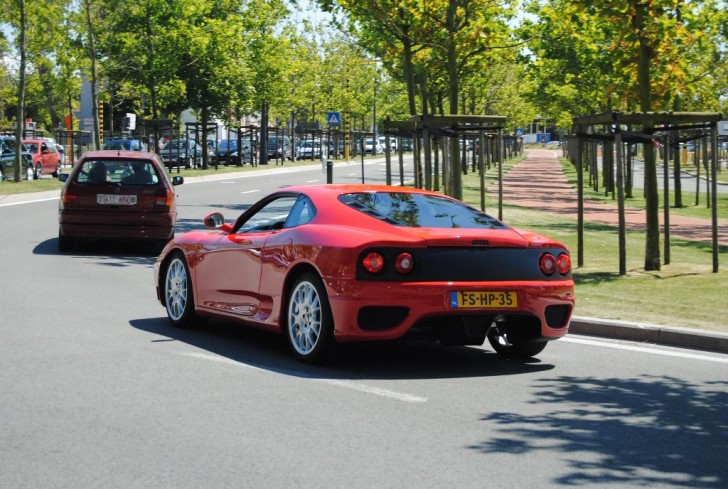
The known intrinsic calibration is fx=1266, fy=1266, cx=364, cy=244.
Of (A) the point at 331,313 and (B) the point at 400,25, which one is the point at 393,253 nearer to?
(A) the point at 331,313

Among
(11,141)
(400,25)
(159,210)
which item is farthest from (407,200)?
(11,141)

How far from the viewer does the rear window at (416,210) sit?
29.8 ft

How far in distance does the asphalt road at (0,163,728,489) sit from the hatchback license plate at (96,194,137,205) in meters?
6.97

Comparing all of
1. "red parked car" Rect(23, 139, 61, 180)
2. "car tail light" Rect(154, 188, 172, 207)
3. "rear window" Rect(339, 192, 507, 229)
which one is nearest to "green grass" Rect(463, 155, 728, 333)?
"rear window" Rect(339, 192, 507, 229)

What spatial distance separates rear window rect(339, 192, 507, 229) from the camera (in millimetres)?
9078

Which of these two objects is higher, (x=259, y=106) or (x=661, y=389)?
(x=259, y=106)

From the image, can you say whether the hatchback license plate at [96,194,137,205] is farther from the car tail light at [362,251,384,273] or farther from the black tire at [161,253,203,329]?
the car tail light at [362,251,384,273]

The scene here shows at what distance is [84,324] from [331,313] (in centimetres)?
321

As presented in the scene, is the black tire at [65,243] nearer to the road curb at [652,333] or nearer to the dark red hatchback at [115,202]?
the dark red hatchback at [115,202]

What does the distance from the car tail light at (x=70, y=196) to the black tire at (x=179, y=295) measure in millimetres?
7504

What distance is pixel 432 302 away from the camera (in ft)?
27.7

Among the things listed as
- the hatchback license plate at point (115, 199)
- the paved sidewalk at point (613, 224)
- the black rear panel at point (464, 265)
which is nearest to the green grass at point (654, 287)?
the paved sidewalk at point (613, 224)

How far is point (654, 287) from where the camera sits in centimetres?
1398

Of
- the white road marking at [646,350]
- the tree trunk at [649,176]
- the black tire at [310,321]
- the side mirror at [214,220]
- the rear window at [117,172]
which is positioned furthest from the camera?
the rear window at [117,172]
